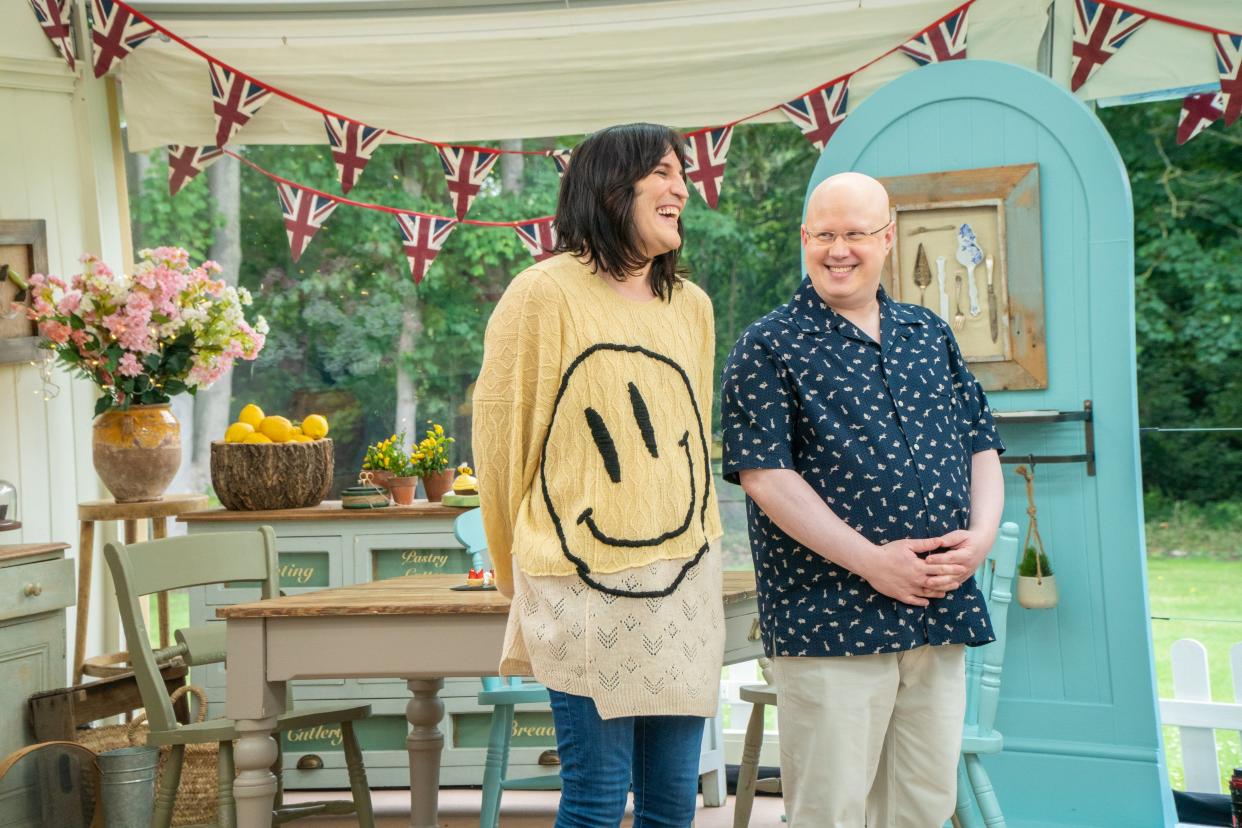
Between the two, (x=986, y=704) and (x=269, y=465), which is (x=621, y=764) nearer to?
(x=986, y=704)

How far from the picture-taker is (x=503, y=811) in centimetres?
393

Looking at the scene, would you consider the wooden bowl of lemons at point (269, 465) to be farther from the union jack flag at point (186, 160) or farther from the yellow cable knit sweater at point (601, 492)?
the yellow cable knit sweater at point (601, 492)

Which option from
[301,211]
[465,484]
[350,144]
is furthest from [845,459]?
[301,211]

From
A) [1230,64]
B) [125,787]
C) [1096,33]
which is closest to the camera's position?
[125,787]

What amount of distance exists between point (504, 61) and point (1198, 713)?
2.73 metres

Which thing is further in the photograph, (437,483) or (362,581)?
(437,483)

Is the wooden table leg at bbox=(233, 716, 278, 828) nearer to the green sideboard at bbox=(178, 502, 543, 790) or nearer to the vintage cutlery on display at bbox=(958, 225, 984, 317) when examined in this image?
the green sideboard at bbox=(178, 502, 543, 790)

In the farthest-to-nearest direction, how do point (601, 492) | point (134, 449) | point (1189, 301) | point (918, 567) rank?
1. point (1189, 301)
2. point (134, 449)
3. point (918, 567)
4. point (601, 492)

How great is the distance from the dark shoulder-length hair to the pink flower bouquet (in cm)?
233

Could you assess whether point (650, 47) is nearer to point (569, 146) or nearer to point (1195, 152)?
point (569, 146)

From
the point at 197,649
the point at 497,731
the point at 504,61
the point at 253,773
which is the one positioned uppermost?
the point at 504,61

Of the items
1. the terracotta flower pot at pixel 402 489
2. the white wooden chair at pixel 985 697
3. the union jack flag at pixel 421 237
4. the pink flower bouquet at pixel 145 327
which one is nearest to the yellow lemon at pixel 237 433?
the pink flower bouquet at pixel 145 327

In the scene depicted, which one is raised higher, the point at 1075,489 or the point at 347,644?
the point at 1075,489

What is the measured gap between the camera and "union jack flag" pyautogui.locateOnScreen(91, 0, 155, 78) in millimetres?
4187
